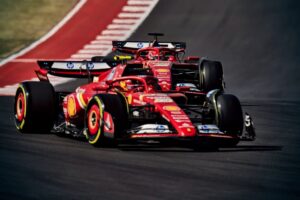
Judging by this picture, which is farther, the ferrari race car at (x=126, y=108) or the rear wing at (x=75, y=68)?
the rear wing at (x=75, y=68)

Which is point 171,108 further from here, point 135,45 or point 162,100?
point 135,45

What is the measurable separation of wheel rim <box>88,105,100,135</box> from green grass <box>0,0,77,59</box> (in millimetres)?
17118

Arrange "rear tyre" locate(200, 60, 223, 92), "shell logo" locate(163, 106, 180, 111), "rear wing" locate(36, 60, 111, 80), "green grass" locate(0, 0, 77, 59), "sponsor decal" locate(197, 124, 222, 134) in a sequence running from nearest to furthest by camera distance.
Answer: "sponsor decal" locate(197, 124, 222, 134) < "shell logo" locate(163, 106, 180, 111) < "rear wing" locate(36, 60, 111, 80) < "rear tyre" locate(200, 60, 223, 92) < "green grass" locate(0, 0, 77, 59)

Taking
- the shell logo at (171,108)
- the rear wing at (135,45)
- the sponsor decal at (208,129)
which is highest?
the rear wing at (135,45)

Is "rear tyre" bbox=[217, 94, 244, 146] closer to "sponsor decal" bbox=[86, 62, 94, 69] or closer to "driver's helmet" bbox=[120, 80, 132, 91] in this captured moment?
"driver's helmet" bbox=[120, 80, 132, 91]

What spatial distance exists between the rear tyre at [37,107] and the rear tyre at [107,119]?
1774 mm

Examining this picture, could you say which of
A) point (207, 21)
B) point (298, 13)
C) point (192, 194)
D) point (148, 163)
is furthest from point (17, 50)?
point (192, 194)

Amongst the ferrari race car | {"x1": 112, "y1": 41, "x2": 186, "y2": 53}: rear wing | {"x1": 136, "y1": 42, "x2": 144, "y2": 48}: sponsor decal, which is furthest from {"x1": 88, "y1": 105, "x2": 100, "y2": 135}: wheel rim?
{"x1": 136, "y1": 42, "x2": 144, "y2": 48}: sponsor decal

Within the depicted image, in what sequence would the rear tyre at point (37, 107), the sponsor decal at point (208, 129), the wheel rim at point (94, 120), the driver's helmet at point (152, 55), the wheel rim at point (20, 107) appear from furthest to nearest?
the driver's helmet at point (152, 55) → the wheel rim at point (20, 107) → the rear tyre at point (37, 107) → the wheel rim at point (94, 120) → the sponsor decal at point (208, 129)

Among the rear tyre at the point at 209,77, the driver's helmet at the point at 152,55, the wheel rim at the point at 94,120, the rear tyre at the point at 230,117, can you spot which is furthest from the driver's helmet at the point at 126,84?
the driver's helmet at the point at 152,55

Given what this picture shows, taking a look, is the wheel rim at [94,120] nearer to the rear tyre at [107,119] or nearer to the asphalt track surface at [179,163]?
the rear tyre at [107,119]

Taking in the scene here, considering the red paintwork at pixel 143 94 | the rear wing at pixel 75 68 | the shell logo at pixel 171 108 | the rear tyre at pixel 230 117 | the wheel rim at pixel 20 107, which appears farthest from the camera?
the rear wing at pixel 75 68

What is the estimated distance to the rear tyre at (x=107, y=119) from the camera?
1316cm

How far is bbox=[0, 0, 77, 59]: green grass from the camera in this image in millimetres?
31969
